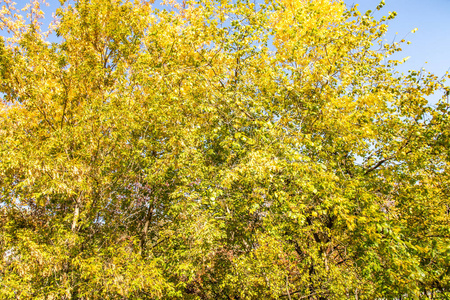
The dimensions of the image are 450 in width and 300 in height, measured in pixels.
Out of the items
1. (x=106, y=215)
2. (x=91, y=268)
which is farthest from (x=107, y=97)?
(x=91, y=268)

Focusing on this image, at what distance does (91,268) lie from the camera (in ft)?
17.2

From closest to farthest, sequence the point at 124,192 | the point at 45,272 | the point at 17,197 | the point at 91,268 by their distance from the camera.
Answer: the point at 45,272 < the point at 91,268 < the point at 17,197 < the point at 124,192

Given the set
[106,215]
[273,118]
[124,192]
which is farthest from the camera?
[124,192]

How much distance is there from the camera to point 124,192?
27.6 ft

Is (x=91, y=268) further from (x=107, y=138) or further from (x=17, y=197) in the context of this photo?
(x=107, y=138)

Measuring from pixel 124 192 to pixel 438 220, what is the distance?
9.07 meters

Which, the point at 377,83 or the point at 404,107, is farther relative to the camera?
the point at 377,83

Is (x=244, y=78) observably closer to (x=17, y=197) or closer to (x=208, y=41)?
(x=208, y=41)

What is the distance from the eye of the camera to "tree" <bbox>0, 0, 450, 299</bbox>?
5.20 m

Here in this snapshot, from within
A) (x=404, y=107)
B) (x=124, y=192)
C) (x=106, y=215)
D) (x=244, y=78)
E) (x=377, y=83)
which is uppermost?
(x=244, y=78)

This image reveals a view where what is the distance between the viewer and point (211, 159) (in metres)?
8.44

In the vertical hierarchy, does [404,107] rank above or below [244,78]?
below

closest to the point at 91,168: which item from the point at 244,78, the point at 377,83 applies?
the point at 244,78

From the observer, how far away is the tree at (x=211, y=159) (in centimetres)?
520
